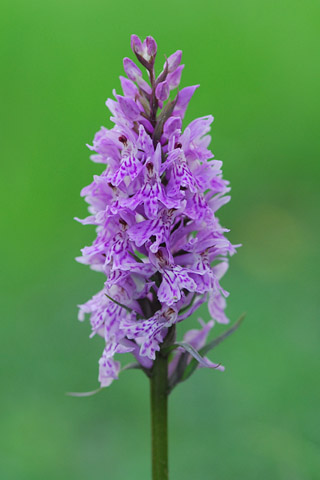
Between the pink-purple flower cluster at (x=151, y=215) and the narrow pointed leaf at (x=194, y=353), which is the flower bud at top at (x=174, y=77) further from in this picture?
the narrow pointed leaf at (x=194, y=353)

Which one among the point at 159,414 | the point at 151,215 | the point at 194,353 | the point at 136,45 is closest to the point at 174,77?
the point at 136,45

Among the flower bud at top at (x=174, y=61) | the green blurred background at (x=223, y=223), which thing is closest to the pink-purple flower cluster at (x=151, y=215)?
the flower bud at top at (x=174, y=61)

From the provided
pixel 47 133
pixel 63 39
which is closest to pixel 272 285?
pixel 47 133

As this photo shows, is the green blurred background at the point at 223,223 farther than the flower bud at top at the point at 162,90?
Yes

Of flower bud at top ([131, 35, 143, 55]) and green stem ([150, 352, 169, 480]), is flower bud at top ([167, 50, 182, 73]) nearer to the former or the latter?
flower bud at top ([131, 35, 143, 55])

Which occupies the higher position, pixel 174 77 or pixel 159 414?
pixel 174 77

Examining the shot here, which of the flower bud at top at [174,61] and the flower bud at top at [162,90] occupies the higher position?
the flower bud at top at [174,61]

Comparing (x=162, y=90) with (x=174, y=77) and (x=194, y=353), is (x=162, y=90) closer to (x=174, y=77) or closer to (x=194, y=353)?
(x=174, y=77)

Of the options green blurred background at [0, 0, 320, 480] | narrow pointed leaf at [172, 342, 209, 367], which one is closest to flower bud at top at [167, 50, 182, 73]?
narrow pointed leaf at [172, 342, 209, 367]
